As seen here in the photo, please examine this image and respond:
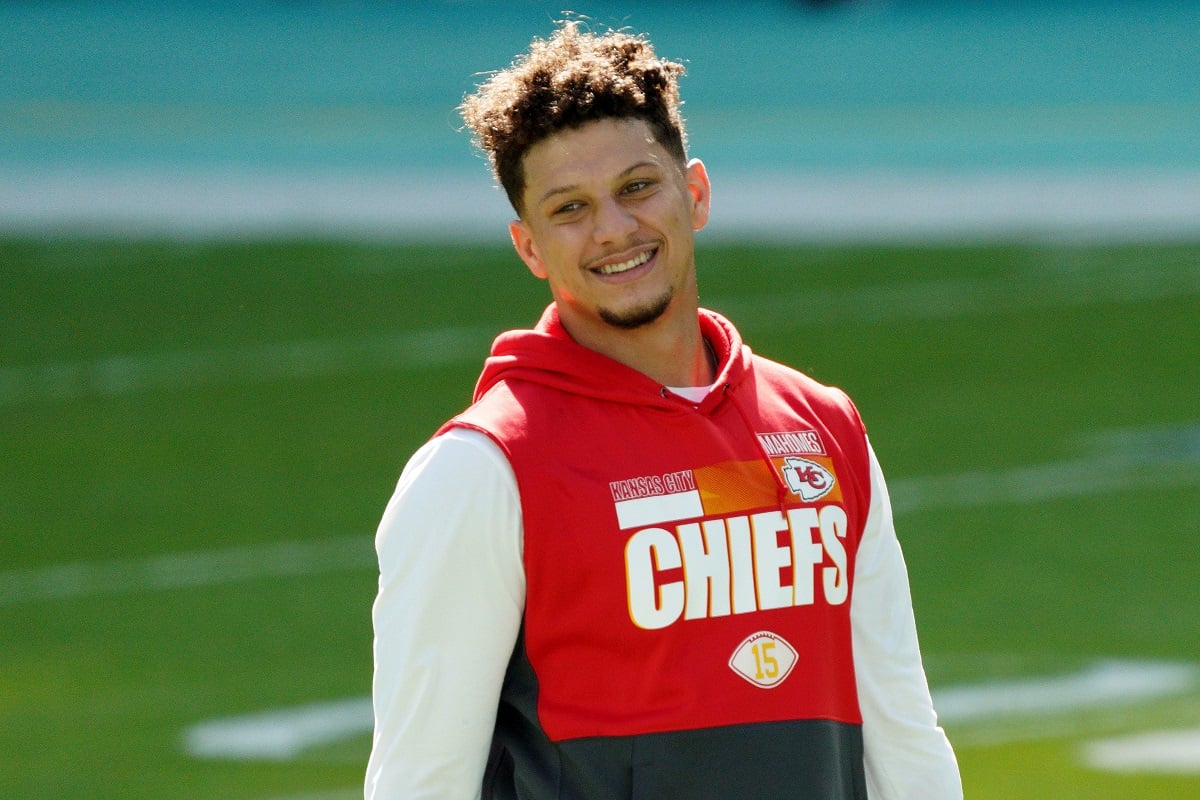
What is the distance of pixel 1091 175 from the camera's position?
59.8 ft

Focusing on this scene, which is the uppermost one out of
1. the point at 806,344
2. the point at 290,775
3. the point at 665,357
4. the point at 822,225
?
the point at 822,225

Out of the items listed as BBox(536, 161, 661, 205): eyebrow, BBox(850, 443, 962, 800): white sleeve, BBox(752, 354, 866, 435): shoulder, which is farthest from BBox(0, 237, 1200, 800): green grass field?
BBox(536, 161, 661, 205): eyebrow

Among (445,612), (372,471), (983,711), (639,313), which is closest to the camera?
(445,612)

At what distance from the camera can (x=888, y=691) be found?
3141mm

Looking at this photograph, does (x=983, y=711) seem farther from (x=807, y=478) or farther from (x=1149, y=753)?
(x=807, y=478)

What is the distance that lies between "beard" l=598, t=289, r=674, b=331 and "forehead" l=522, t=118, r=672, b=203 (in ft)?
0.60

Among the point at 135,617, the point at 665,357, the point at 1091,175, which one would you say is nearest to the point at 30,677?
the point at 135,617

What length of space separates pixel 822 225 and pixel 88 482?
774 cm

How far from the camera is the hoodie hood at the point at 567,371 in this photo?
294 centimetres

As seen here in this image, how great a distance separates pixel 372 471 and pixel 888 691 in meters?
6.73

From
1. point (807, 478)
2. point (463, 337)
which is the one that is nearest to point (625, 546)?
point (807, 478)

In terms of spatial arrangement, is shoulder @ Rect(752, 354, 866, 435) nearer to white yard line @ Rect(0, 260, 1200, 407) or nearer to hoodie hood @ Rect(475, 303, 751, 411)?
hoodie hood @ Rect(475, 303, 751, 411)

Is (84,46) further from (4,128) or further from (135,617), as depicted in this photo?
(135,617)

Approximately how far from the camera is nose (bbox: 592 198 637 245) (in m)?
2.96
